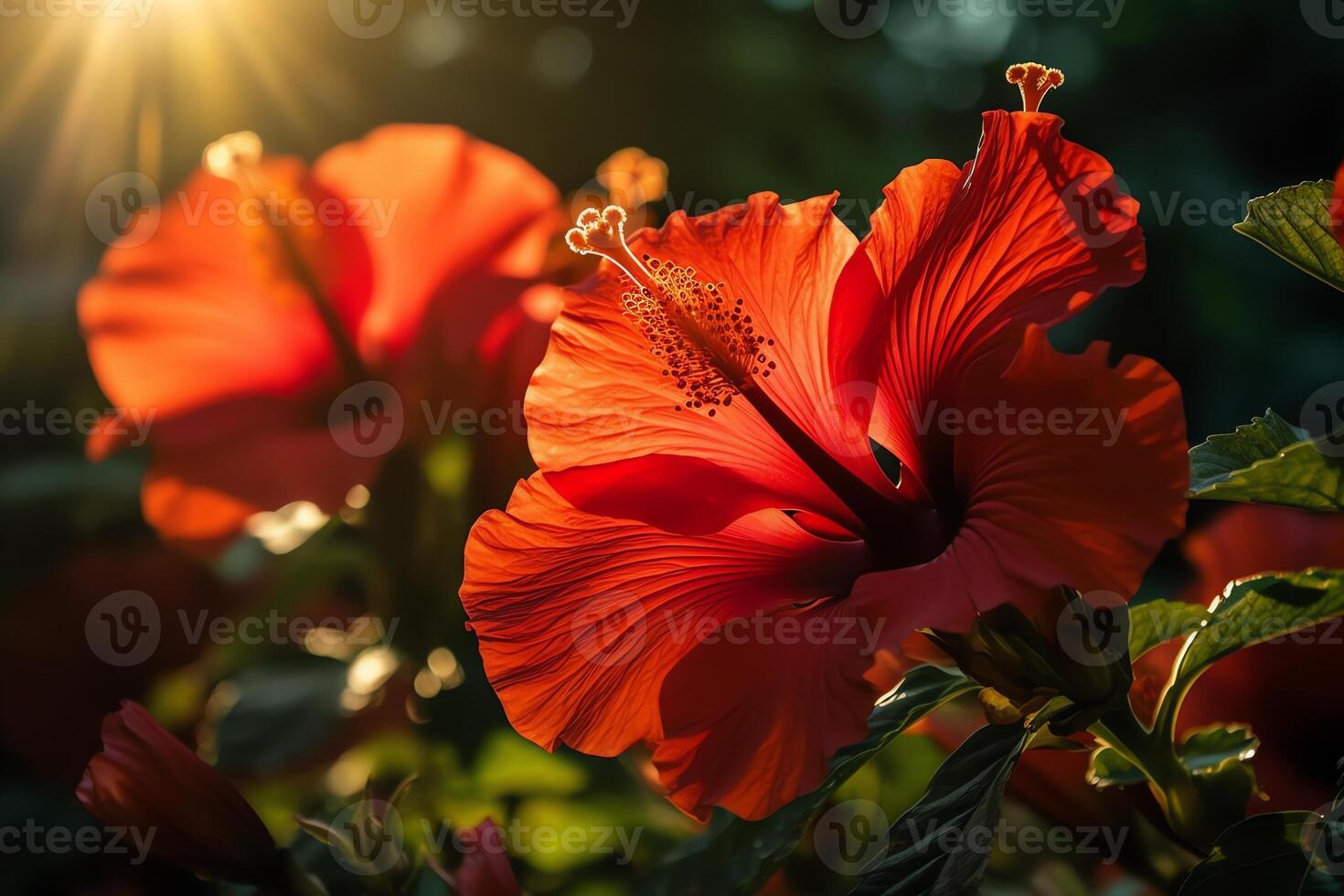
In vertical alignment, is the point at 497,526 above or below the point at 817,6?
below

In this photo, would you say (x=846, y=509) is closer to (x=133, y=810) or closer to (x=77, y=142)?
(x=133, y=810)

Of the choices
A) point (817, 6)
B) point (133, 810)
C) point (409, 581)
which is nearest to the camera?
point (133, 810)

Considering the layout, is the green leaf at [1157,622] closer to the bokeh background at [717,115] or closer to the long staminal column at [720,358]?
the long staminal column at [720,358]

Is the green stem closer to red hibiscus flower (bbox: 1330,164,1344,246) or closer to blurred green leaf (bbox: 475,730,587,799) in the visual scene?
red hibiscus flower (bbox: 1330,164,1344,246)

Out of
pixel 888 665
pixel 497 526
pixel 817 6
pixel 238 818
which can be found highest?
pixel 817 6

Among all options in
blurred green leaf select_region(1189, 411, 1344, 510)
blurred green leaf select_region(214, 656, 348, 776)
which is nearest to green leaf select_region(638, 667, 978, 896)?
blurred green leaf select_region(1189, 411, 1344, 510)

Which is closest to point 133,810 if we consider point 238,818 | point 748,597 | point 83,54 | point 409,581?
point 238,818
